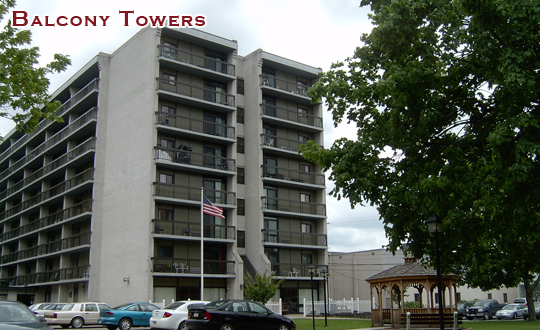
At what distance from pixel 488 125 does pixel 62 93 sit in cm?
4832

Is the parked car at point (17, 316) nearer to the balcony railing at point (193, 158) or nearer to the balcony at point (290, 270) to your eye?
the balcony railing at point (193, 158)

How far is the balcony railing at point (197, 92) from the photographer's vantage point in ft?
142

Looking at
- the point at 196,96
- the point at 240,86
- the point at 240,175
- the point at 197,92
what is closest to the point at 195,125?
the point at 196,96

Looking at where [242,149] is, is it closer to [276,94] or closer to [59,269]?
[276,94]

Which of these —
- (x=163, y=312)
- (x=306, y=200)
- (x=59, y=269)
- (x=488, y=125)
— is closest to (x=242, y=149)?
(x=306, y=200)

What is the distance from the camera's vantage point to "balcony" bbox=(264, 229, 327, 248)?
46312 millimetres

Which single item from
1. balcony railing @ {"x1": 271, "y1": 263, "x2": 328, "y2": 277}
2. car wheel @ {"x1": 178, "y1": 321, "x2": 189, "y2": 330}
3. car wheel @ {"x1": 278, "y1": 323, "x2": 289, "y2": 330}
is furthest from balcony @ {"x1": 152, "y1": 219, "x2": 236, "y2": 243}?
car wheel @ {"x1": 278, "y1": 323, "x2": 289, "y2": 330}

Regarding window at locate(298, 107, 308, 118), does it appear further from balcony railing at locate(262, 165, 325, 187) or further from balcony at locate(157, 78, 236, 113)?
balcony at locate(157, 78, 236, 113)

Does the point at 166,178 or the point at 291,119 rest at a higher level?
the point at 291,119

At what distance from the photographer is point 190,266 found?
41469mm

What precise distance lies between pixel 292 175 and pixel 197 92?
11.3 m

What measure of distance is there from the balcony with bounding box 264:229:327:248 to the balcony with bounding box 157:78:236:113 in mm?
10859

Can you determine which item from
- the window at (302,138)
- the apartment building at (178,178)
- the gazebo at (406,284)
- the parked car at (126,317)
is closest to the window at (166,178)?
the apartment building at (178,178)

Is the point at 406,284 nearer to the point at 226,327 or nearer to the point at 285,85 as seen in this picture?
the point at 226,327
